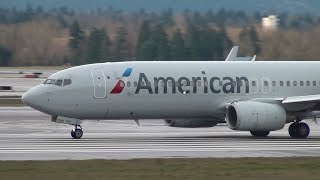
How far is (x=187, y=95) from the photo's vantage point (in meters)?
43.0

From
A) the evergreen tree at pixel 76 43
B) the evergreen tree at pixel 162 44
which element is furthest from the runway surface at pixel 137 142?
the evergreen tree at pixel 76 43

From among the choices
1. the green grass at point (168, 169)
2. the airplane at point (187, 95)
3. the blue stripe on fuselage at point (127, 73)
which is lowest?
the green grass at point (168, 169)

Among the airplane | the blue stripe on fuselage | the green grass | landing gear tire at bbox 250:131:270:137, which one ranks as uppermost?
the blue stripe on fuselage

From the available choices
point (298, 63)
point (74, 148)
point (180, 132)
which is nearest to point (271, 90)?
point (298, 63)

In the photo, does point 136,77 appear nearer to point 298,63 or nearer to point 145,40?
point 298,63

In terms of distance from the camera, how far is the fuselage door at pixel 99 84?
4169 cm

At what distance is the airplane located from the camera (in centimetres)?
4156

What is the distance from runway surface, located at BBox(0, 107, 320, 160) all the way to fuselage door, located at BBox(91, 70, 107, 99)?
1.81m

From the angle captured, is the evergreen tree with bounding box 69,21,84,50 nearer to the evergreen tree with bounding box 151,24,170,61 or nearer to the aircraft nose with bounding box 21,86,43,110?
the evergreen tree with bounding box 151,24,170,61

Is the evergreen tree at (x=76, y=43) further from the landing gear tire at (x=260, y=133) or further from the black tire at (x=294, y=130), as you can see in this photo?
the black tire at (x=294, y=130)

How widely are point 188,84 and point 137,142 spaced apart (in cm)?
455

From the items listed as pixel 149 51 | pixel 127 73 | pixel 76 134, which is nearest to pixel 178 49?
pixel 149 51

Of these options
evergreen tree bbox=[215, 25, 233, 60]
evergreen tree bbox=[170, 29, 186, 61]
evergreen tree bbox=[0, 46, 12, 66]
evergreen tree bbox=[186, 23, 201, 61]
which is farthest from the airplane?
evergreen tree bbox=[0, 46, 12, 66]

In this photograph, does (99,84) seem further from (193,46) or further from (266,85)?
(193,46)
